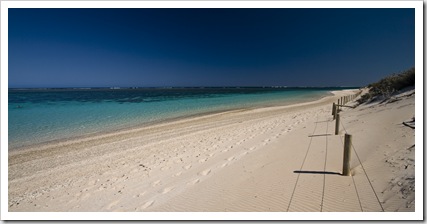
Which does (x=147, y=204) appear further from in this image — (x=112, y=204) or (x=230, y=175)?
(x=230, y=175)

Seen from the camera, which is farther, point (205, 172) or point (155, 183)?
point (205, 172)

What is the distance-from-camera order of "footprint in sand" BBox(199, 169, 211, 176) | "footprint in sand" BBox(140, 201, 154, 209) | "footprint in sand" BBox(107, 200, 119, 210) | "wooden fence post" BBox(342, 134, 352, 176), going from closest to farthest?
"footprint in sand" BBox(140, 201, 154, 209) < "footprint in sand" BBox(107, 200, 119, 210) < "wooden fence post" BBox(342, 134, 352, 176) < "footprint in sand" BBox(199, 169, 211, 176)

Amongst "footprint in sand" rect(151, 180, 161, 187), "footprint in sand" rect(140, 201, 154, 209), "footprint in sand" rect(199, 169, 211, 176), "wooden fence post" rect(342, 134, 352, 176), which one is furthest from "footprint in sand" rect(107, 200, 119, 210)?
"wooden fence post" rect(342, 134, 352, 176)

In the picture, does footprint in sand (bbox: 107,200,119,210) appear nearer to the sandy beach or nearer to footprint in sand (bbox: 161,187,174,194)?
the sandy beach

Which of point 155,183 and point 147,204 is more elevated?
point 155,183

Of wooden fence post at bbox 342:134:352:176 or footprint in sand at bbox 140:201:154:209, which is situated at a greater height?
wooden fence post at bbox 342:134:352:176

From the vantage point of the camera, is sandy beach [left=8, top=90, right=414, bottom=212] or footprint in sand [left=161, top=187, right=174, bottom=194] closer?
sandy beach [left=8, top=90, right=414, bottom=212]

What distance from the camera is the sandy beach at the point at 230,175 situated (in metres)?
4.67

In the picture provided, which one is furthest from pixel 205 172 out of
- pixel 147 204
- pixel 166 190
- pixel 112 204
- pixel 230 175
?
Answer: pixel 112 204

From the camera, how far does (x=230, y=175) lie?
6113 mm

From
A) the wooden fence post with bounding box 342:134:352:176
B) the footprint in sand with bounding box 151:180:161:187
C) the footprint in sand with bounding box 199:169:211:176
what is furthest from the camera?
the footprint in sand with bounding box 199:169:211:176

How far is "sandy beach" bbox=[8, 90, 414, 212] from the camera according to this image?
15.3 feet

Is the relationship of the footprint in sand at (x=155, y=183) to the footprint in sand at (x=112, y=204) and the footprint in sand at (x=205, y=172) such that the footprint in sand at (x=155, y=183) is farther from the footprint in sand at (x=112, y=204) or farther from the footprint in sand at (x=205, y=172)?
the footprint in sand at (x=205, y=172)

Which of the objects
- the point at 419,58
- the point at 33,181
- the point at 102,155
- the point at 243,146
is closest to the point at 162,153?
the point at 102,155
